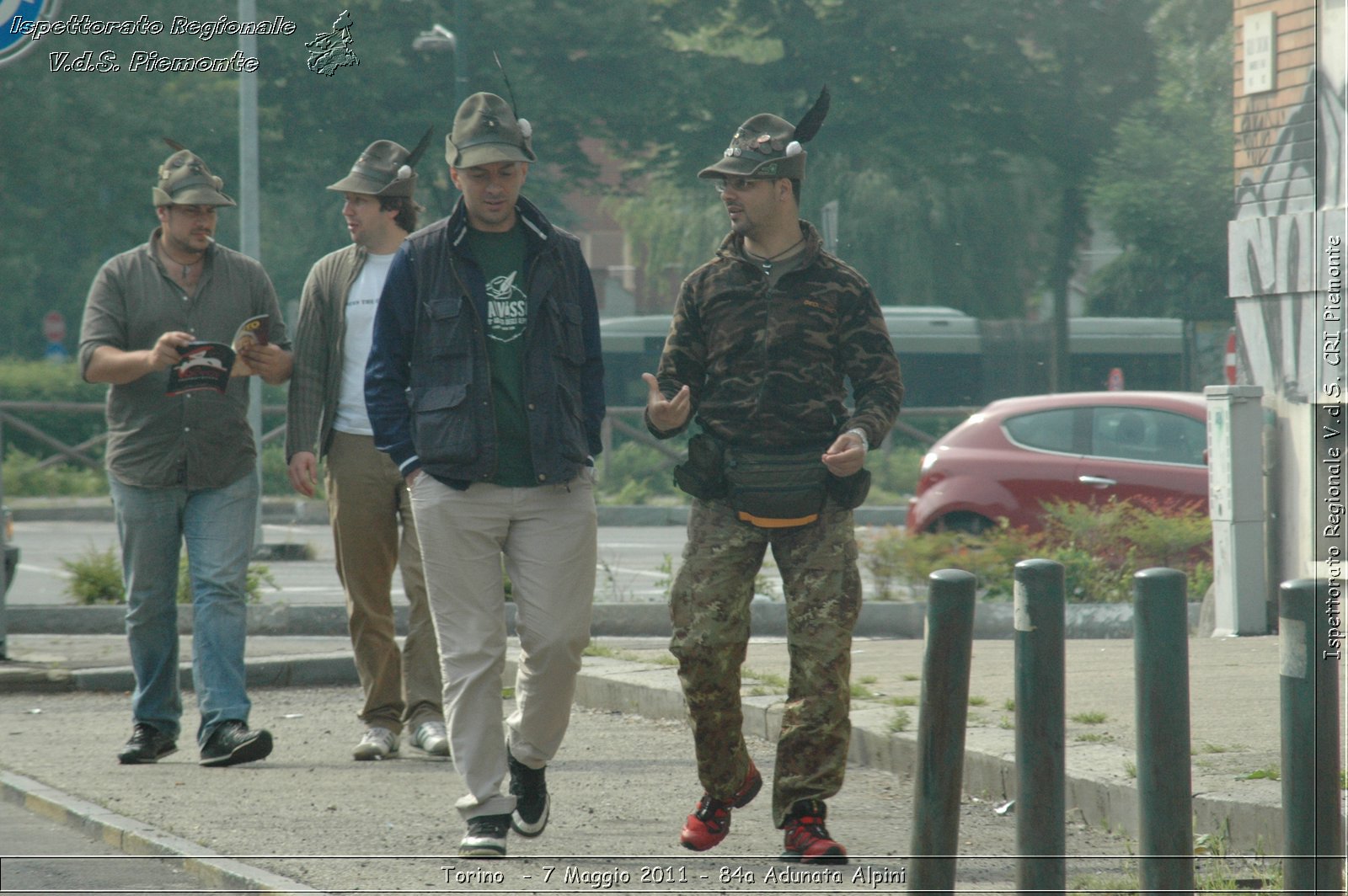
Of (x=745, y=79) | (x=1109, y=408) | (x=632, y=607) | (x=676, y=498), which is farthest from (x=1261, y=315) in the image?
(x=676, y=498)

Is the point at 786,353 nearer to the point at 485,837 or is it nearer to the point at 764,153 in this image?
the point at 764,153

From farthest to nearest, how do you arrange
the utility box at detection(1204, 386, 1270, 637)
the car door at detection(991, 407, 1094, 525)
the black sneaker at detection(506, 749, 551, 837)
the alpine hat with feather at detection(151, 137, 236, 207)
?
1. the car door at detection(991, 407, 1094, 525)
2. the utility box at detection(1204, 386, 1270, 637)
3. the alpine hat with feather at detection(151, 137, 236, 207)
4. the black sneaker at detection(506, 749, 551, 837)

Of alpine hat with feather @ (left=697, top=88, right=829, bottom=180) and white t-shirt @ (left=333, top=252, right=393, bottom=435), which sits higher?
alpine hat with feather @ (left=697, top=88, right=829, bottom=180)

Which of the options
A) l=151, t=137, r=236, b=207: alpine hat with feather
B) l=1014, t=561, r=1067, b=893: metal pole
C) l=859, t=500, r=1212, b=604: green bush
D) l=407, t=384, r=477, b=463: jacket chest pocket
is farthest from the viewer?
l=859, t=500, r=1212, b=604: green bush

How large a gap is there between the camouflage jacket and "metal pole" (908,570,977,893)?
3.45ft

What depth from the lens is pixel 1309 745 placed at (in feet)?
12.2

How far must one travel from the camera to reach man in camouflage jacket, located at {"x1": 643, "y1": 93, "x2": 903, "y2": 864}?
4.97m

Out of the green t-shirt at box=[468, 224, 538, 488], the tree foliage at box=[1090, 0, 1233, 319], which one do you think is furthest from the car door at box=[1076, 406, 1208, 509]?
the green t-shirt at box=[468, 224, 538, 488]

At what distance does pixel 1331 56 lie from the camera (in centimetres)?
813

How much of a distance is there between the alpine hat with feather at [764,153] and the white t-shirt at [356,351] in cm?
174

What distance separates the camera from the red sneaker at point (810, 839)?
15.7ft

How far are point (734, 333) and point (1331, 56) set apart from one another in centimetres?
439

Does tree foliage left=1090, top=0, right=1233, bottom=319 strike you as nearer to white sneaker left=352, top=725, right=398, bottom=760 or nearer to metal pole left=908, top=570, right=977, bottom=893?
white sneaker left=352, top=725, right=398, bottom=760

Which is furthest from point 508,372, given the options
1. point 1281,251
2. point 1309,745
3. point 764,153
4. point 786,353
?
point 1281,251
